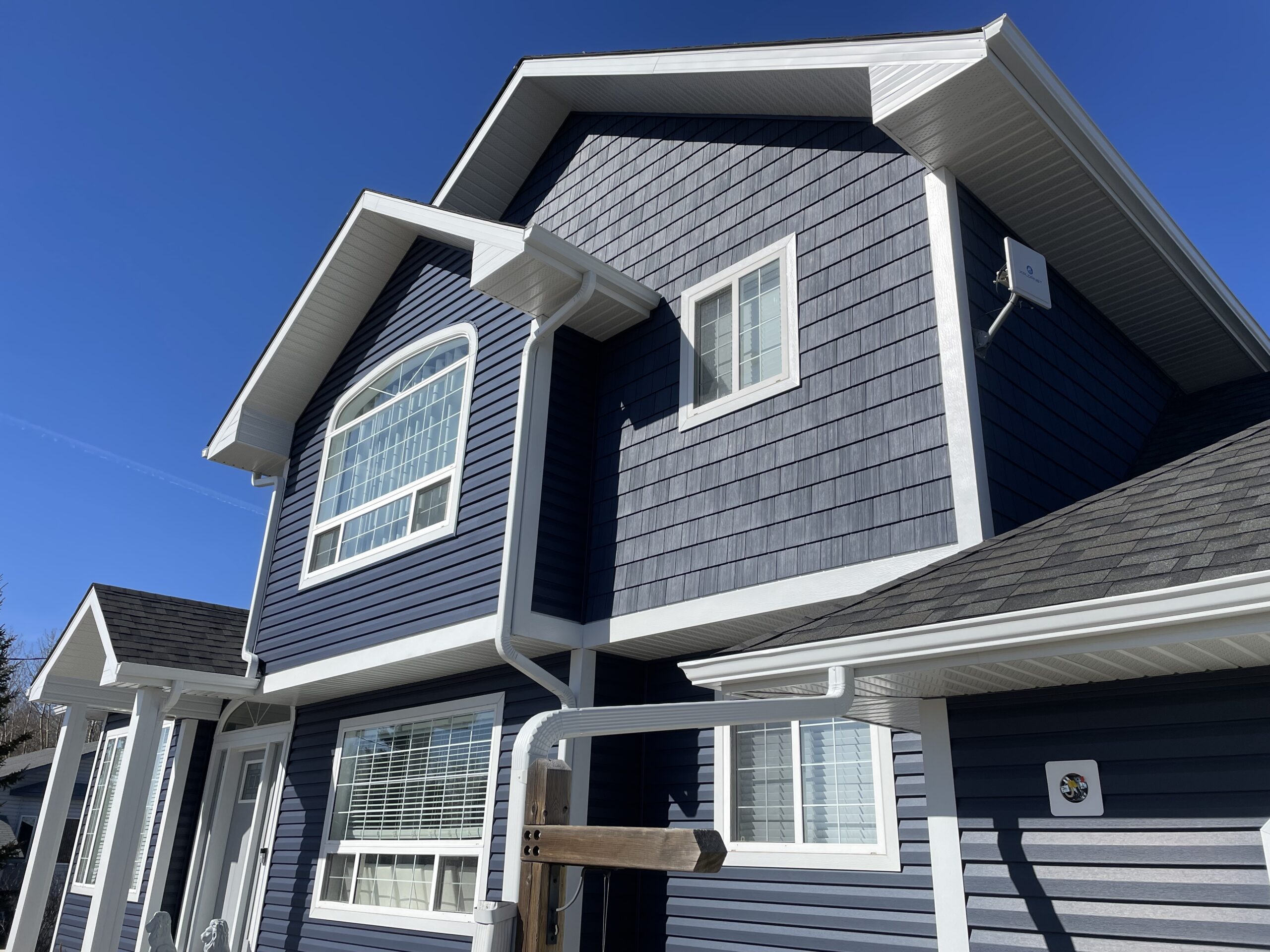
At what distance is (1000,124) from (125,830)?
8937mm

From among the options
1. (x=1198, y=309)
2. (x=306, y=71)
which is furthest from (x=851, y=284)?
(x=306, y=71)

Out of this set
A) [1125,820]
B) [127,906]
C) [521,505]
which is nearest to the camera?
[1125,820]

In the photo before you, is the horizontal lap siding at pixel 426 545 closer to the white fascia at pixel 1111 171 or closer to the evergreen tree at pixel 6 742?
the white fascia at pixel 1111 171

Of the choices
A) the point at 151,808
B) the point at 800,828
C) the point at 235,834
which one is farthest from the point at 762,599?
the point at 151,808

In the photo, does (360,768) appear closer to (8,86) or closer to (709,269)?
(709,269)

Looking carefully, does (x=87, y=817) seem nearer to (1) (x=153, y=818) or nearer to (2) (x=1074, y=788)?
(1) (x=153, y=818)

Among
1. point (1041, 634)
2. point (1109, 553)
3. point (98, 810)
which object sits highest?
point (1109, 553)

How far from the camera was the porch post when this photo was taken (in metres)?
9.03

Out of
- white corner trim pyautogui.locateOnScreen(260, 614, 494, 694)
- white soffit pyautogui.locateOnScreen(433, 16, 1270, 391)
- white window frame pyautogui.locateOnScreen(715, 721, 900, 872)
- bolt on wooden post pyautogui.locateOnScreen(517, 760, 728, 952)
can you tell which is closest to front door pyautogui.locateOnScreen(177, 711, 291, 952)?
white corner trim pyautogui.locateOnScreen(260, 614, 494, 694)

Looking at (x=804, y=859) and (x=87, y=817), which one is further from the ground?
(x=87, y=817)

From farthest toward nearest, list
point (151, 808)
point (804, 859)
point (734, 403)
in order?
point (151, 808), point (734, 403), point (804, 859)

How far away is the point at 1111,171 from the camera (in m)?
5.76

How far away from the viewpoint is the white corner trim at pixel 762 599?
4996mm

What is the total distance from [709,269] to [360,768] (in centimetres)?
541
